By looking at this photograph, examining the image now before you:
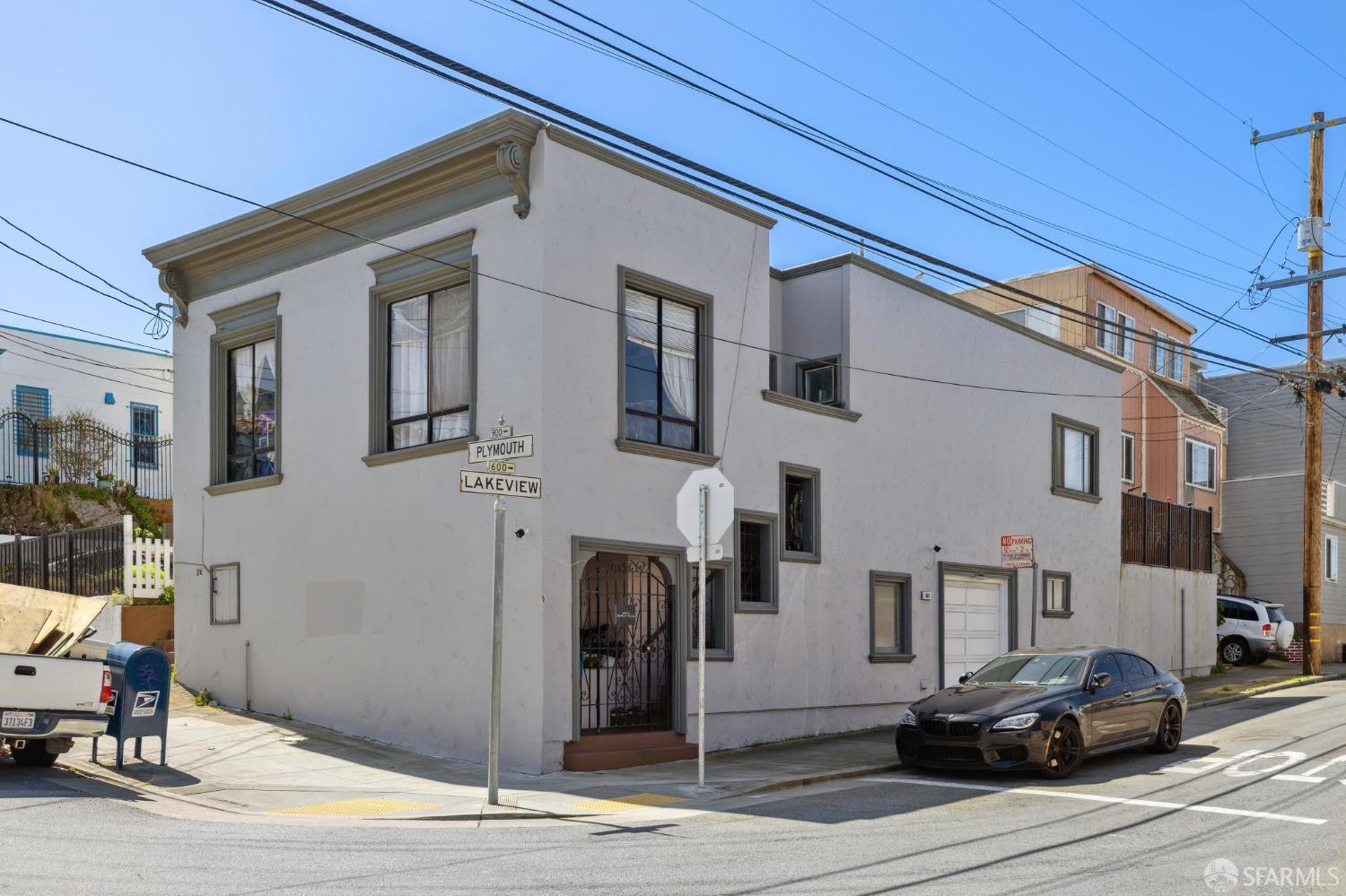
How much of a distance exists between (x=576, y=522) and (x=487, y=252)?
3.36m

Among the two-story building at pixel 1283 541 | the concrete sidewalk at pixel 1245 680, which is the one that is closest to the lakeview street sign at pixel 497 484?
the concrete sidewalk at pixel 1245 680

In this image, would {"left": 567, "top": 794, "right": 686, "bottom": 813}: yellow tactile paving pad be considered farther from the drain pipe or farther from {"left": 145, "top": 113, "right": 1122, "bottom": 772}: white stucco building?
the drain pipe

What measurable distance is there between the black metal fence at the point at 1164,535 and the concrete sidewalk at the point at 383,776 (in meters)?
12.4

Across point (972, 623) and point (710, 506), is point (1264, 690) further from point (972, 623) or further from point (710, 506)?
point (710, 506)

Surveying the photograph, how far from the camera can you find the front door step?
14.0 meters

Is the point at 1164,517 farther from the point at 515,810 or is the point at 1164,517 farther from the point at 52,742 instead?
the point at 52,742

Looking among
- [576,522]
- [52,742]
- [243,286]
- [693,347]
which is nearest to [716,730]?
[576,522]

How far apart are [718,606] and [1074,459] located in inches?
439

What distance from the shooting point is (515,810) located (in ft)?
36.8

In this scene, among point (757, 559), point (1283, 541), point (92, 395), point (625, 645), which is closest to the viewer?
point (625, 645)

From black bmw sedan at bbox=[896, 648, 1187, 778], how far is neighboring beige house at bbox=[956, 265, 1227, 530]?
22.8m

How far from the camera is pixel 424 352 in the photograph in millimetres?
15992

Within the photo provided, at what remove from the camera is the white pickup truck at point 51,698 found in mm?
11312
